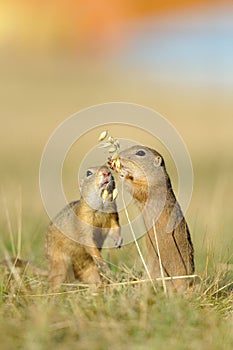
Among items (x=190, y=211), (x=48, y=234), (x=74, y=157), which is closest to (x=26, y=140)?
(x=74, y=157)

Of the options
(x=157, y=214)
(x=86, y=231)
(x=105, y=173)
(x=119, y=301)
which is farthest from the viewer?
(x=86, y=231)

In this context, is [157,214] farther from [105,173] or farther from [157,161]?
[105,173]

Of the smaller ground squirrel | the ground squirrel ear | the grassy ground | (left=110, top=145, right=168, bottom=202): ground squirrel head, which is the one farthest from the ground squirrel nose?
the grassy ground

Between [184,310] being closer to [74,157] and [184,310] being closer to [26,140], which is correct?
[74,157]

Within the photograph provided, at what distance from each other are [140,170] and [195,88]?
2454 centimetres

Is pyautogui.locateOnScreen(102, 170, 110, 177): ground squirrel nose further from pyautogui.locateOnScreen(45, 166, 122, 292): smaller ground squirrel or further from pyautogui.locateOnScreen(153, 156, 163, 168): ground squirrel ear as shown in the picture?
pyautogui.locateOnScreen(153, 156, 163, 168): ground squirrel ear

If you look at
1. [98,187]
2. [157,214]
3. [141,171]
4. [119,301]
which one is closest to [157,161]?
[141,171]

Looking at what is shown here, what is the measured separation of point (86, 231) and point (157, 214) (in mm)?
595

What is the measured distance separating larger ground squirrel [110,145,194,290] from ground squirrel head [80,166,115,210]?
22 centimetres

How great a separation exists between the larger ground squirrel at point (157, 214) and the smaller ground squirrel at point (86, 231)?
266 mm

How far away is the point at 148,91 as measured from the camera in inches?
1091

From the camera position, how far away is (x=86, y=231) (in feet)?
17.8

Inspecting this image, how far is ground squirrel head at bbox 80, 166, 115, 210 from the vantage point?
5.29m

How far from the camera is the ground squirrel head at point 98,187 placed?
5289 mm
